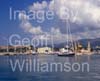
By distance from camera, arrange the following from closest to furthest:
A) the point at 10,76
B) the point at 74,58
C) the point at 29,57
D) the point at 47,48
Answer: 1. the point at 47,48
2. the point at 29,57
3. the point at 10,76
4. the point at 74,58

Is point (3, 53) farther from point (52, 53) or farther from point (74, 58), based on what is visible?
point (74, 58)

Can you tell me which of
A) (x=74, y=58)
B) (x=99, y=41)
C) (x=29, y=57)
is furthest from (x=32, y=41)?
(x=74, y=58)

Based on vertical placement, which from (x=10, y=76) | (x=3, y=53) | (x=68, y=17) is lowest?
(x=10, y=76)

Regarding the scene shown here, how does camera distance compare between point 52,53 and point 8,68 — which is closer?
point 52,53

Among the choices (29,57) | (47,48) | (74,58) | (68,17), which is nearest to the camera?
(68,17)

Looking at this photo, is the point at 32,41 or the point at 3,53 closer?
the point at 32,41

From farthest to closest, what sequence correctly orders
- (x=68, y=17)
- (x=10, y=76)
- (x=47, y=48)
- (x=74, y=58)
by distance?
(x=74, y=58), (x=10, y=76), (x=47, y=48), (x=68, y=17)

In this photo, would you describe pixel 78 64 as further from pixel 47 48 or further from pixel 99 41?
pixel 47 48

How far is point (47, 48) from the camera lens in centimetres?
668

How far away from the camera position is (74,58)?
8281 mm

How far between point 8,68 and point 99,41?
2389 millimetres

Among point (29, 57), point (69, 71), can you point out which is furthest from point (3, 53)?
point (69, 71)

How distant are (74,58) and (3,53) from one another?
186cm

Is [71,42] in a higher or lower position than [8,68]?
higher
